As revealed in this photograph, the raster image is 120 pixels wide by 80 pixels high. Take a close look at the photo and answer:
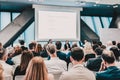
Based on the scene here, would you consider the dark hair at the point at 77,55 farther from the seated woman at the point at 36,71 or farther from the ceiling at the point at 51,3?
the ceiling at the point at 51,3

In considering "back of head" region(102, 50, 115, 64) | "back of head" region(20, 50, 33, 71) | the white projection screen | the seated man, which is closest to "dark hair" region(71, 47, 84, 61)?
the seated man

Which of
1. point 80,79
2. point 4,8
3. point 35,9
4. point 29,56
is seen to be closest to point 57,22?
point 35,9

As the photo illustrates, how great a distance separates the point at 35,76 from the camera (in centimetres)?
256

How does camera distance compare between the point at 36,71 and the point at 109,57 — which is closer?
the point at 36,71

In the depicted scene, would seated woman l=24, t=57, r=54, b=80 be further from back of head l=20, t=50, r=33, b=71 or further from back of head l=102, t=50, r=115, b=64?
back of head l=20, t=50, r=33, b=71

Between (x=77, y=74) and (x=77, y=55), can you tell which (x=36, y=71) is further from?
(x=77, y=55)

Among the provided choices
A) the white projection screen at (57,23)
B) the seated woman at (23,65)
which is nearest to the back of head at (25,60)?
the seated woman at (23,65)

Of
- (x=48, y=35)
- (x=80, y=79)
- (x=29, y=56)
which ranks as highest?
(x=48, y=35)

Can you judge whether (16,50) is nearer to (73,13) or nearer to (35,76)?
(35,76)

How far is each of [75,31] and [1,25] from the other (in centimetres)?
437

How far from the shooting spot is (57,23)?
1246 cm

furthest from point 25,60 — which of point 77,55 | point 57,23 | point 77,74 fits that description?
point 57,23

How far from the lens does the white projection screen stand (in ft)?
39.5

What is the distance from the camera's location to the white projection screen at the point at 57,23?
12.1 m
